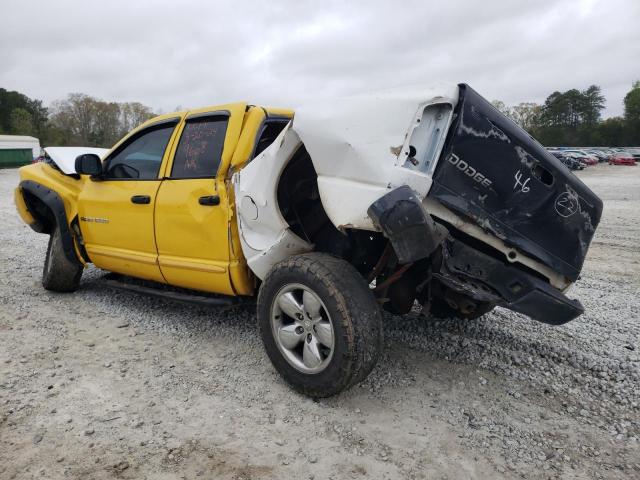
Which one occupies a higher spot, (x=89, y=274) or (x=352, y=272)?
(x=352, y=272)

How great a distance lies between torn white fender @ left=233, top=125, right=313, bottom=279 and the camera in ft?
10.3

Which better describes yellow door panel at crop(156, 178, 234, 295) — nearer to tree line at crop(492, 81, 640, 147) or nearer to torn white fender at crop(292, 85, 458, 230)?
torn white fender at crop(292, 85, 458, 230)

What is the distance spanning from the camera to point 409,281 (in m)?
3.45

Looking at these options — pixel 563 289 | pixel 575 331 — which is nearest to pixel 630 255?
pixel 575 331

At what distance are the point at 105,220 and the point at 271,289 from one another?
7.15ft

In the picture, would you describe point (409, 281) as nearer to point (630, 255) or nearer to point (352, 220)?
point (352, 220)

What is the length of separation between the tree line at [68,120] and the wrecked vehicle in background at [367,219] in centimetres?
6536

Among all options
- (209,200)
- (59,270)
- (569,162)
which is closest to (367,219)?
(209,200)

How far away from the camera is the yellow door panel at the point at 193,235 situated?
3.54 meters

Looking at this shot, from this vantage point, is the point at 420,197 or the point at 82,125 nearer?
the point at 420,197

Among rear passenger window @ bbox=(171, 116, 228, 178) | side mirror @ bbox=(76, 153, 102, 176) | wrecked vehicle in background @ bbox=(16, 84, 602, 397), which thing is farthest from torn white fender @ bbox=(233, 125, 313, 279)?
side mirror @ bbox=(76, 153, 102, 176)

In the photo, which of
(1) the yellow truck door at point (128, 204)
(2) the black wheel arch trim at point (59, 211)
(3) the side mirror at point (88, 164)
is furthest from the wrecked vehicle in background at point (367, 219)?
(2) the black wheel arch trim at point (59, 211)

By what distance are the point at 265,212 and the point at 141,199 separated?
1346mm

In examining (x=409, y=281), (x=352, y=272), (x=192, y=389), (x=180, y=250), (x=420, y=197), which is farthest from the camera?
(x=180, y=250)
